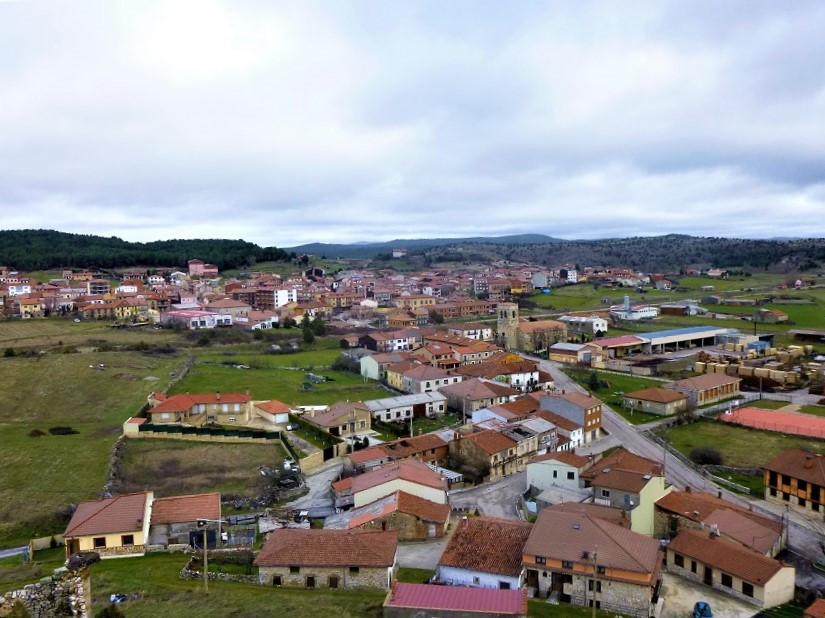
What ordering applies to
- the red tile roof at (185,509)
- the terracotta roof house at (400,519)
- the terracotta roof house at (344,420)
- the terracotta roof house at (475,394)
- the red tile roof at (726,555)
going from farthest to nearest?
the terracotta roof house at (475,394) < the terracotta roof house at (344,420) < the terracotta roof house at (400,519) < the red tile roof at (185,509) < the red tile roof at (726,555)

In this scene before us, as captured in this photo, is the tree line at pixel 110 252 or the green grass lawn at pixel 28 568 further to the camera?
the tree line at pixel 110 252

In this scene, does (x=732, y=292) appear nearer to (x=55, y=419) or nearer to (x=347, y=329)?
(x=347, y=329)

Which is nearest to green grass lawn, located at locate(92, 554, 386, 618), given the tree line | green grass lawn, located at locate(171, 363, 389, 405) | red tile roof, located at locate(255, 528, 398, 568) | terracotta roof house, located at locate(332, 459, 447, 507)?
red tile roof, located at locate(255, 528, 398, 568)

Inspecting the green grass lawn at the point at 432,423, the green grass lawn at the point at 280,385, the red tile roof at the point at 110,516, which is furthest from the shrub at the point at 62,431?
the green grass lawn at the point at 432,423

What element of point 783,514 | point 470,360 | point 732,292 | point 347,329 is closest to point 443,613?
point 783,514

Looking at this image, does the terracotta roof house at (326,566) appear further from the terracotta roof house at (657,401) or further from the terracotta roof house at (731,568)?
the terracotta roof house at (657,401)

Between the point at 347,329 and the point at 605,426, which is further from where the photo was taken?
the point at 347,329

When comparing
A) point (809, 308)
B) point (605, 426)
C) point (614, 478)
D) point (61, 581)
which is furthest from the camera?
point (809, 308)

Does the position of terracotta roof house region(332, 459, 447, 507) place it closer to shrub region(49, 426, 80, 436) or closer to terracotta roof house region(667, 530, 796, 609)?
terracotta roof house region(667, 530, 796, 609)
